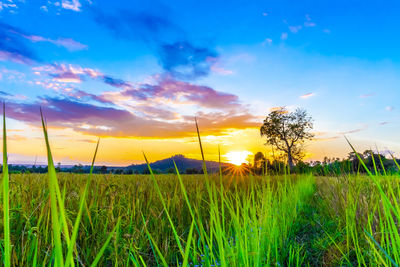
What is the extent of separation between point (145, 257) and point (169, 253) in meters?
0.22

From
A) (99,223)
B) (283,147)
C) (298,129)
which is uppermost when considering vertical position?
(298,129)

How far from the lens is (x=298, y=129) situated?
47906 mm

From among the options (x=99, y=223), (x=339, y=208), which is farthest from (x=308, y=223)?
(x=99, y=223)

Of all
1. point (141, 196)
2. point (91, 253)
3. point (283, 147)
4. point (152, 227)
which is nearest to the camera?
point (91, 253)

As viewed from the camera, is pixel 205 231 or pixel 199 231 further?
pixel 205 231

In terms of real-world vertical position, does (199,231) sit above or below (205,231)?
above

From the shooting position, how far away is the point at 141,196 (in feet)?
10.4

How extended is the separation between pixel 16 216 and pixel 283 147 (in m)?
47.1

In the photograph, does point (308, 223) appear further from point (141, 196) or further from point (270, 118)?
point (270, 118)

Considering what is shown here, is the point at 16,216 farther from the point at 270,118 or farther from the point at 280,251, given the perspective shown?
the point at 270,118

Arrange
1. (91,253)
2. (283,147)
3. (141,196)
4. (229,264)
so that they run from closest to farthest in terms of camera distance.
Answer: (229,264), (91,253), (141,196), (283,147)

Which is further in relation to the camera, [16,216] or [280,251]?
[280,251]

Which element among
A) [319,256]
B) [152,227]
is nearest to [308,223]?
[319,256]

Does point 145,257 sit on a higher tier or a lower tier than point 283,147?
lower
